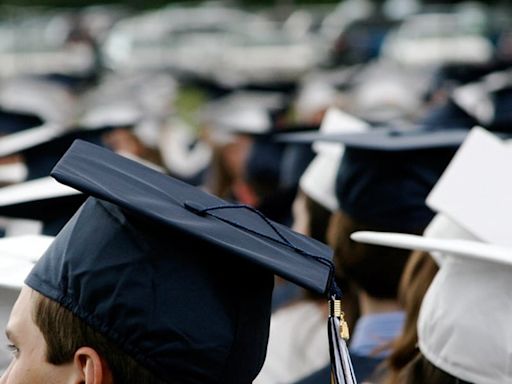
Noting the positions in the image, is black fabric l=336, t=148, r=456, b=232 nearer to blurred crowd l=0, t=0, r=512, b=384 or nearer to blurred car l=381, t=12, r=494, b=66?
blurred crowd l=0, t=0, r=512, b=384

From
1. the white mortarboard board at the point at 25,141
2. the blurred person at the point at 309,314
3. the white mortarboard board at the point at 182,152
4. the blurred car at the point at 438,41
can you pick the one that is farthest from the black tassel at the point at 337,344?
the blurred car at the point at 438,41

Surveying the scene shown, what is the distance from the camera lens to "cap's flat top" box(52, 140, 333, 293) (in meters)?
2.02

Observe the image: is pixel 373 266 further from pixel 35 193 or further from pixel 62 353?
pixel 62 353

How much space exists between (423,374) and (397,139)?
1.34 m

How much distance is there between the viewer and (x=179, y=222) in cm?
202

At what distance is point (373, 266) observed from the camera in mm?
3531

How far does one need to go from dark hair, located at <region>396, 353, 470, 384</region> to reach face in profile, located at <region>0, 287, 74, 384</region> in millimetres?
949

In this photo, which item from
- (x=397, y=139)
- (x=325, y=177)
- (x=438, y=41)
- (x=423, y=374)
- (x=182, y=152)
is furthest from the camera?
(x=438, y=41)

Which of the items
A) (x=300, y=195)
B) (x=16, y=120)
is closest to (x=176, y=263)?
(x=300, y=195)

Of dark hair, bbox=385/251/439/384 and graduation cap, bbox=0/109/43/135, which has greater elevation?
dark hair, bbox=385/251/439/384

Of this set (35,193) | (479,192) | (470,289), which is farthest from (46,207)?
(470,289)

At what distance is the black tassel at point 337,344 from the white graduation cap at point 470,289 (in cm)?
35

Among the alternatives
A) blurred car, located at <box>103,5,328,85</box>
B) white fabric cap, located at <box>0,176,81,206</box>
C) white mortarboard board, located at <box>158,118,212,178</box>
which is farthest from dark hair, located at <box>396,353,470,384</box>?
blurred car, located at <box>103,5,328,85</box>

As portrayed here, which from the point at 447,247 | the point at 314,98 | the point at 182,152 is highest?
the point at 447,247
